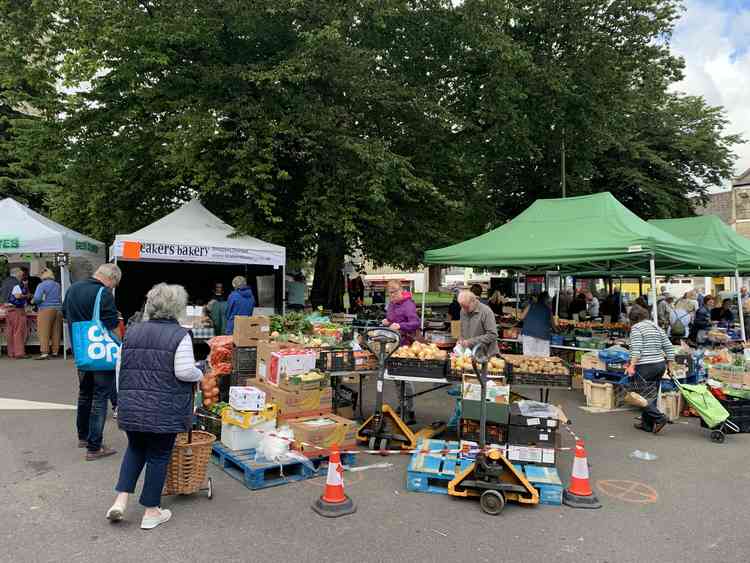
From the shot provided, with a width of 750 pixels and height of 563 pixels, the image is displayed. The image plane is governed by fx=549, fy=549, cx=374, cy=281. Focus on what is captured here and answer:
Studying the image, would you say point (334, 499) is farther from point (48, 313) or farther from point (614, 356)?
point (48, 313)

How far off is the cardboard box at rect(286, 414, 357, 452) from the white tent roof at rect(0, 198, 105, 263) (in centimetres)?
878

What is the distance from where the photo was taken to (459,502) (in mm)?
4594

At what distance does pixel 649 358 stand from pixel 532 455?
291cm

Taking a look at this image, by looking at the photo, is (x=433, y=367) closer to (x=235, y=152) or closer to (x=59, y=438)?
(x=59, y=438)

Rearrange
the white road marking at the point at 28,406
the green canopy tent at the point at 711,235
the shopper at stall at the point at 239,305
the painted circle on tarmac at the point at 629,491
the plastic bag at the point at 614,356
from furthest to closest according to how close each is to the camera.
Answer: the green canopy tent at the point at 711,235 → the shopper at stall at the point at 239,305 → the plastic bag at the point at 614,356 → the white road marking at the point at 28,406 → the painted circle on tarmac at the point at 629,491

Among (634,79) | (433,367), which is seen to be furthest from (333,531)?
(634,79)

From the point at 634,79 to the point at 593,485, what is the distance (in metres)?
14.8

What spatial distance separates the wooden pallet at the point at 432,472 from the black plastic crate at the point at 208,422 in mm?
2126

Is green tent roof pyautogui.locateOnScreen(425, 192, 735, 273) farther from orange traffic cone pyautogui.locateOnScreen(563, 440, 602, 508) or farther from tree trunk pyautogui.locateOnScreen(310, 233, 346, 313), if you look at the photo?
tree trunk pyautogui.locateOnScreen(310, 233, 346, 313)

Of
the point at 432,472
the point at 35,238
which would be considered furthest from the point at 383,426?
the point at 35,238

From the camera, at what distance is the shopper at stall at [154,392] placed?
12.2ft

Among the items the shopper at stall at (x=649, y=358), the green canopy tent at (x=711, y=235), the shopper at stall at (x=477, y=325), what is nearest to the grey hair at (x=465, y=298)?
the shopper at stall at (x=477, y=325)

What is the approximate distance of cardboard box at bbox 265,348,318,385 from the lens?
5801mm

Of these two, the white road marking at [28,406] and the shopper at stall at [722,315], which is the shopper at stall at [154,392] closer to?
the white road marking at [28,406]
